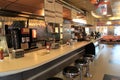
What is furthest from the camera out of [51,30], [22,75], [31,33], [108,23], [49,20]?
[108,23]

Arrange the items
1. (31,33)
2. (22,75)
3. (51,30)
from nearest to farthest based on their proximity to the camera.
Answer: (22,75) < (31,33) < (51,30)

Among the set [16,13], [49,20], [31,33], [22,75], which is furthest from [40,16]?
[22,75]

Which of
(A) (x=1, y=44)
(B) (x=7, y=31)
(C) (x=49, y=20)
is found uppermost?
(C) (x=49, y=20)

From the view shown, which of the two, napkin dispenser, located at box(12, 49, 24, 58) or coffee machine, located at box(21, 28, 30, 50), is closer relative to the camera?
napkin dispenser, located at box(12, 49, 24, 58)

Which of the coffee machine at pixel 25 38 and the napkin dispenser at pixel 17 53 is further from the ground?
the coffee machine at pixel 25 38

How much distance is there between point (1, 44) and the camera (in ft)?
8.08

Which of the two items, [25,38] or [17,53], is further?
[25,38]

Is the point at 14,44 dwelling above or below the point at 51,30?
below

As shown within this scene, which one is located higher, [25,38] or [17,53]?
[25,38]

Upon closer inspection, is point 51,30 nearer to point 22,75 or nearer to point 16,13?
point 16,13

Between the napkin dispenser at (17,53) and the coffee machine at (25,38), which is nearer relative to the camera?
the napkin dispenser at (17,53)

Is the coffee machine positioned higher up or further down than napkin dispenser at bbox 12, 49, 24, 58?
higher up

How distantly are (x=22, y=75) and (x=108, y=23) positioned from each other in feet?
55.8

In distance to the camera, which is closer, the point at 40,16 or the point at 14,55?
the point at 14,55
